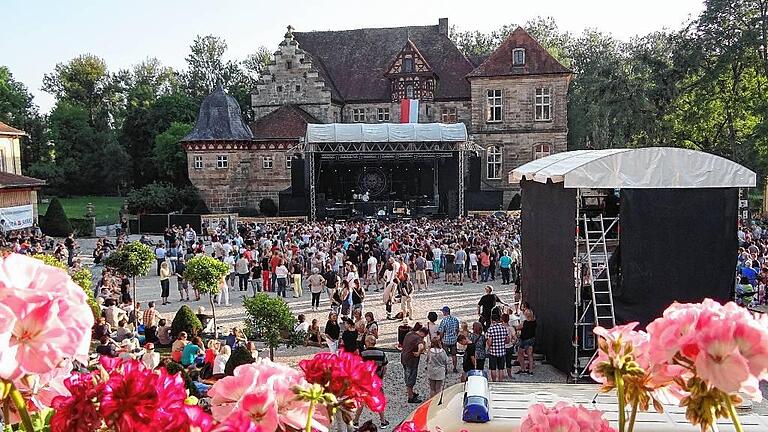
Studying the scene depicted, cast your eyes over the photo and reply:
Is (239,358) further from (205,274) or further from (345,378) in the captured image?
(345,378)

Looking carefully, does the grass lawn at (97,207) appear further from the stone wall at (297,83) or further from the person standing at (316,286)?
the person standing at (316,286)

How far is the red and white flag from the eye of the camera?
41156mm

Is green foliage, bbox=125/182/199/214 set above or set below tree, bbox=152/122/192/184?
below

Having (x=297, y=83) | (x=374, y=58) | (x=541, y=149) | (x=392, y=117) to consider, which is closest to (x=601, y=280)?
(x=541, y=149)

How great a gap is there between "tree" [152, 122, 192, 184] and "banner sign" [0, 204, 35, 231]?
16.2 metres

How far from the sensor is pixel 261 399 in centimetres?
146

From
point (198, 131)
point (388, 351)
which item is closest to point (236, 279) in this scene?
point (388, 351)

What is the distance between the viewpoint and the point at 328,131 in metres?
34.3

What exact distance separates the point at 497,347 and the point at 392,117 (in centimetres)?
3455

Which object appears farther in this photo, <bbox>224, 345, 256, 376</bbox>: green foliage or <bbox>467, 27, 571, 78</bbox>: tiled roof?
<bbox>467, 27, 571, 78</bbox>: tiled roof

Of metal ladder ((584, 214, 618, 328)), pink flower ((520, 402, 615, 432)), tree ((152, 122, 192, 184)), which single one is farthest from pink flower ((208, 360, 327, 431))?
tree ((152, 122, 192, 184))

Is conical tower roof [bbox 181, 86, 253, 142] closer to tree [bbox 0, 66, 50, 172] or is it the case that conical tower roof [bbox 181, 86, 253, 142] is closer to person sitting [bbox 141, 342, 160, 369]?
tree [bbox 0, 66, 50, 172]

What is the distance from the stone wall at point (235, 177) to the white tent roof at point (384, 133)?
8.10 metres

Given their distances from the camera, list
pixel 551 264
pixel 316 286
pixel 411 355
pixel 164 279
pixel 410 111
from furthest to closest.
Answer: pixel 410 111 → pixel 164 279 → pixel 316 286 → pixel 551 264 → pixel 411 355
